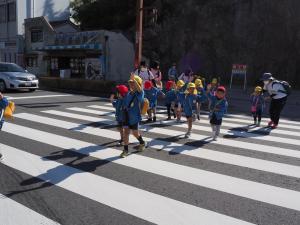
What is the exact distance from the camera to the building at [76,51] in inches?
1203

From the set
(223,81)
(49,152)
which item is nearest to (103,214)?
(49,152)

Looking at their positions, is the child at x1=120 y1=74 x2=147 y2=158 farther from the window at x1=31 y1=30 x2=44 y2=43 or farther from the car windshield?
the window at x1=31 y1=30 x2=44 y2=43

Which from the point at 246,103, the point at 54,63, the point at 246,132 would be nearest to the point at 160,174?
the point at 246,132

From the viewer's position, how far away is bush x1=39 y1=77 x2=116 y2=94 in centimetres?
1975

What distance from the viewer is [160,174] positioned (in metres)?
5.82

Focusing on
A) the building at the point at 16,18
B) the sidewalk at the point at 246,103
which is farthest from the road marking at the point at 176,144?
the building at the point at 16,18

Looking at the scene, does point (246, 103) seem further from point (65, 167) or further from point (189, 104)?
point (65, 167)

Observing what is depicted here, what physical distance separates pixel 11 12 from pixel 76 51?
48.1 feet

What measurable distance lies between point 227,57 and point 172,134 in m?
17.9

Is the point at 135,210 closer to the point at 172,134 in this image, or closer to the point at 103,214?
the point at 103,214

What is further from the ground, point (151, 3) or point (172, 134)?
point (151, 3)

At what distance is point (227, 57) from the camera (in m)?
25.7

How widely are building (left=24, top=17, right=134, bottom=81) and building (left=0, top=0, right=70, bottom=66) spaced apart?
1895mm

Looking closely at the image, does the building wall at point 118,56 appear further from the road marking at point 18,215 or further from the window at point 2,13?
the road marking at point 18,215
